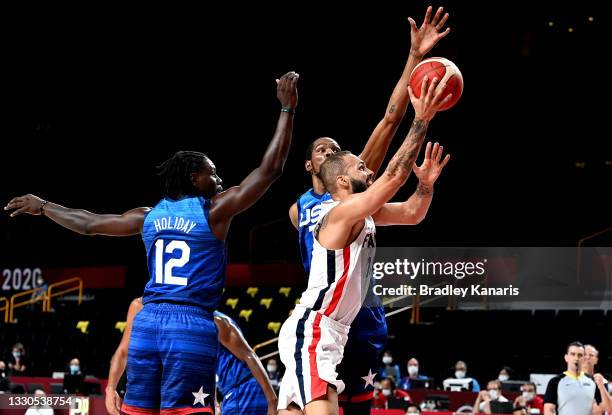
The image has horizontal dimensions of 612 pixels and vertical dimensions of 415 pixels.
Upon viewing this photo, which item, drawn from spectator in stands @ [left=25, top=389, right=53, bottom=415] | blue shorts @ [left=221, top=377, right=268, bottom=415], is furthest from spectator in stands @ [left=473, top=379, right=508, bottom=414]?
blue shorts @ [left=221, top=377, right=268, bottom=415]

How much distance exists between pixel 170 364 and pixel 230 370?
3.33 ft

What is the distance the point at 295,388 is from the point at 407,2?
56.7 ft

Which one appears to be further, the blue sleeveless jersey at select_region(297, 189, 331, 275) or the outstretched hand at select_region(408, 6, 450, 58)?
the outstretched hand at select_region(408, 6, 450, 58)

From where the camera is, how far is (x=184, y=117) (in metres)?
22.3

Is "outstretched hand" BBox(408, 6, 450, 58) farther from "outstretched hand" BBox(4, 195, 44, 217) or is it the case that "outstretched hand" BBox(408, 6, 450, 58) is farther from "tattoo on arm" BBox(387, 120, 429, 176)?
"outstretched hand" BBox(4, 195, 44, 217)

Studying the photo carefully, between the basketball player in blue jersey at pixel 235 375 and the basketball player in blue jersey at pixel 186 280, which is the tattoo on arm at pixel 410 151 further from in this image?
the basketball player in blue jersey at pixel 235 375

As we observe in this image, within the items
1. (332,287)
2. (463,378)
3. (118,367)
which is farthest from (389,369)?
(332,287)

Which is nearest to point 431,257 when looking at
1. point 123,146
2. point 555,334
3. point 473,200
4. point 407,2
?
point 473,200

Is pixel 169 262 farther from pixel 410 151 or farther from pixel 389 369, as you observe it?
pixel 389 369

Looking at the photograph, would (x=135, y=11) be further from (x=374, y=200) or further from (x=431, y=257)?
(x=374, y=200)

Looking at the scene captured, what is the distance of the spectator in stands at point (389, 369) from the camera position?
613 inches

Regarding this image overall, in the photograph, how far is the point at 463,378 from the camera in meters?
15.3

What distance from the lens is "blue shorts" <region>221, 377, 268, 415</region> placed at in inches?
220

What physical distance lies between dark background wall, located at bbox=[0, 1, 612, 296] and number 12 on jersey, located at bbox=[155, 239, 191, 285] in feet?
49.9
